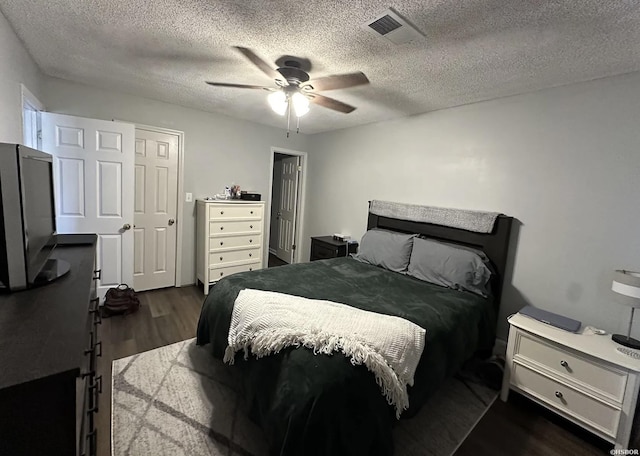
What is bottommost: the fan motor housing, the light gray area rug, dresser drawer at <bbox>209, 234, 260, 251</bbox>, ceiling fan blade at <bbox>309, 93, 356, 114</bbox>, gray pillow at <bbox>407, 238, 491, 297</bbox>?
the light gray area rug

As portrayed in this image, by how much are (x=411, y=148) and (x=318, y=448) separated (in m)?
3.04

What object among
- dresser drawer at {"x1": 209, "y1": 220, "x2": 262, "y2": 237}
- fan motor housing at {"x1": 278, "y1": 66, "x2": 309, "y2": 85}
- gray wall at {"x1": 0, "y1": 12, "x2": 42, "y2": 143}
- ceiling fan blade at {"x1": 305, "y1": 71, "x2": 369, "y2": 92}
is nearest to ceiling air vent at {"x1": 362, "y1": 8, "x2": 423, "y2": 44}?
ceiling fan blade at {"x1": 305, "y1": 71, "x2": 369, "y2": 92}

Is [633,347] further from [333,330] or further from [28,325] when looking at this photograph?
[28,325]

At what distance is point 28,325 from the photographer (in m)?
0.88

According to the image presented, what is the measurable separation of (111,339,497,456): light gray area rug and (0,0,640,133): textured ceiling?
7.70ft

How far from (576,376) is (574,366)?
0.06 metres

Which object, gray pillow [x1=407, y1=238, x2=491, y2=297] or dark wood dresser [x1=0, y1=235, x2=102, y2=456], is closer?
dark wood dresser [x1=0, y1=235, x2=102, y2=456]

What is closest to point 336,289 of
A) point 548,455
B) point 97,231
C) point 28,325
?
point 548,455

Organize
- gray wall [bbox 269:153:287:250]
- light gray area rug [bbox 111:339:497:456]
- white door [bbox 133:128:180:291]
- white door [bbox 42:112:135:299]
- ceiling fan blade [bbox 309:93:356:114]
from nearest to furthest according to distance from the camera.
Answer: light gray area rug [bbox 111:339:497:456], ceiling fan blade [bbox 309:93:356:114], white door [bbox 42:112:135:299], white door [bbox 133:128:180:291], gray wall [bbox 269:153:287:250]

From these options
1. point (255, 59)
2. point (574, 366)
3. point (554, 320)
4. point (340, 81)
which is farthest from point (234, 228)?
point (574, 366)

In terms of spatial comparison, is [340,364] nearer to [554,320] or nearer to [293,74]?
[554,320]

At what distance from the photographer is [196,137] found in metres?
3.77

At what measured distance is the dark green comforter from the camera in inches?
50.1

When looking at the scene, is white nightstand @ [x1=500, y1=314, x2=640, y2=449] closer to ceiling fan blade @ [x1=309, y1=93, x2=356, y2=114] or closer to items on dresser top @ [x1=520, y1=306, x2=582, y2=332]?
items on dresser top @ [x1=520, y1=306, x2=582, y2=332]
